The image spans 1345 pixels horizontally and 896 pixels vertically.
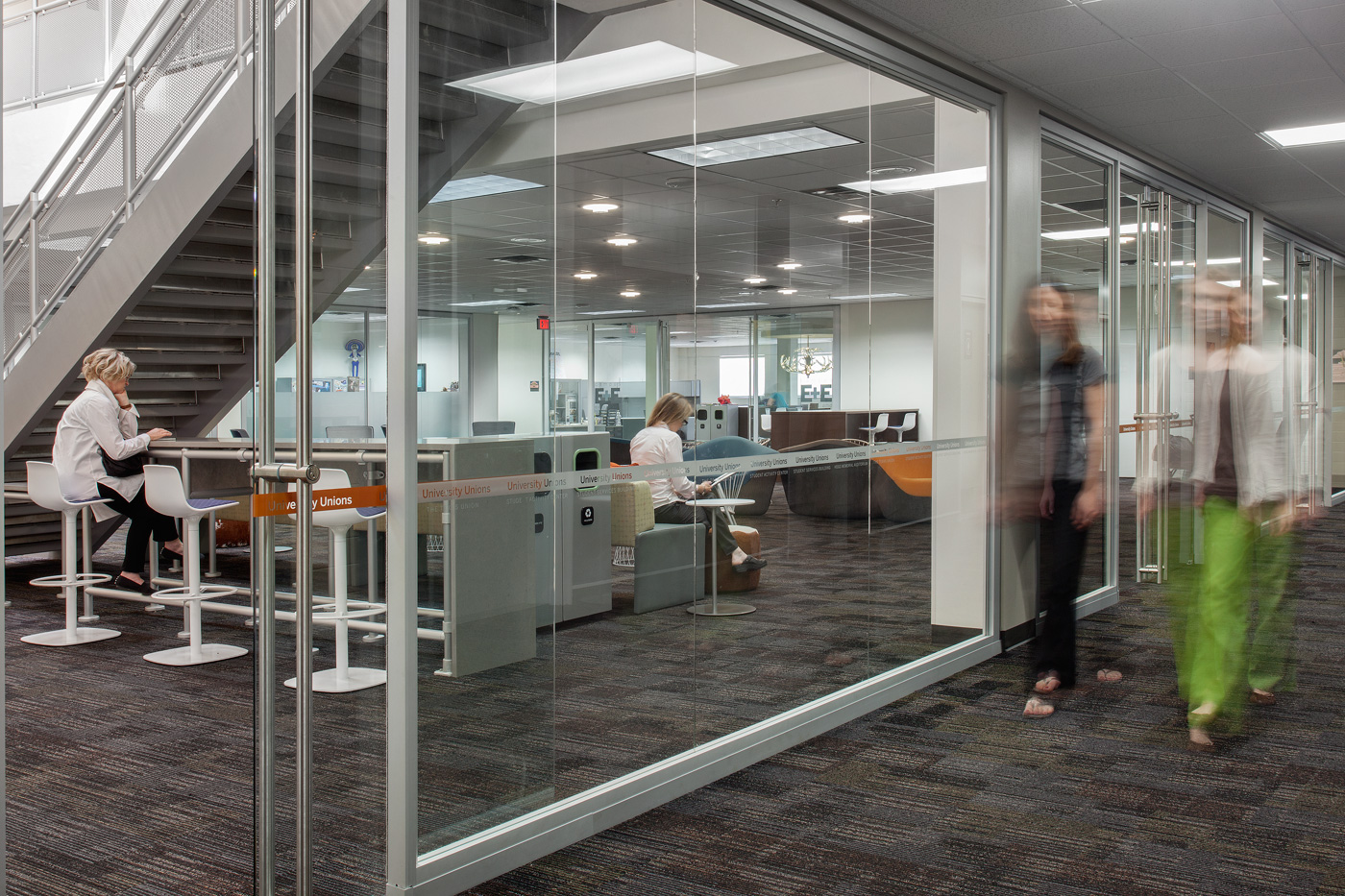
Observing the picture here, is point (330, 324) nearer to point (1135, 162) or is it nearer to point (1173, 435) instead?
point (1135, 162)

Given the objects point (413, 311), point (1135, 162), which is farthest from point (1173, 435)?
point (413, 311)

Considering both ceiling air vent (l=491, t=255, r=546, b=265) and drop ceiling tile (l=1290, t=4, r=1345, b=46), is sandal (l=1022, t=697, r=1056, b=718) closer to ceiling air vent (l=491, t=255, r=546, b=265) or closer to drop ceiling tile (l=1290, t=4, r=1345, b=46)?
ceiling air vent (l=491, t=255, r=546, b=265)

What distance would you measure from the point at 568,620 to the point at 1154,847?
6.06 ft

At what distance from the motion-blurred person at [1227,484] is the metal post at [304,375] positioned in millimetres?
3407

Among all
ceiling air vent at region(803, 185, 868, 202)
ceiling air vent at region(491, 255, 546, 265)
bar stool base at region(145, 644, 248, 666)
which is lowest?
bar stool base at region(145, 644, 248, 666)

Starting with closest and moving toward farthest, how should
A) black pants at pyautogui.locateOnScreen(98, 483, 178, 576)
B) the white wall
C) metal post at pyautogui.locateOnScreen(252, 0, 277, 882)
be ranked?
metal post at pyautogui.locateOnScreen(252, 0, 277, 882), the white wall, black pants at pyautogui.locateOnScreen(98, 483, 178, 576)

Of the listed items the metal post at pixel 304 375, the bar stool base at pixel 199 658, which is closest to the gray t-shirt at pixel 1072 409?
the metal post at pixel 304 375

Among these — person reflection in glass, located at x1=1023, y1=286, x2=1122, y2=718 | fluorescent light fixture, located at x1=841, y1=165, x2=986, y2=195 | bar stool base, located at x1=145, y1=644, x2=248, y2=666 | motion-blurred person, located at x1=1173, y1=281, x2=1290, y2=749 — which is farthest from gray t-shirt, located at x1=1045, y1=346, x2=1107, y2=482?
bar stool base, located at x1=145, y1=644, x2=248, y2=666

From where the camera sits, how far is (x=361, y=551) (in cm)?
265

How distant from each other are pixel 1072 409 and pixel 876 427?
2.67ft

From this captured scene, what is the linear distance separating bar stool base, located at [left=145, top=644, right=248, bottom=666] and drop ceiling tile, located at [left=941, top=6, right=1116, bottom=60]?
4.65m

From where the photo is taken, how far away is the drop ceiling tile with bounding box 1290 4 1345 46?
4562mm

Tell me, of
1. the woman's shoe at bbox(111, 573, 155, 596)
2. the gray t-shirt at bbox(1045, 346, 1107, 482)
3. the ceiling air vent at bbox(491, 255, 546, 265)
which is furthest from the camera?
the woman's shoe at bbox(111, 573, 155, 596)

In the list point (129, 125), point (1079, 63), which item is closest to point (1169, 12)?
point (1079, 63)
